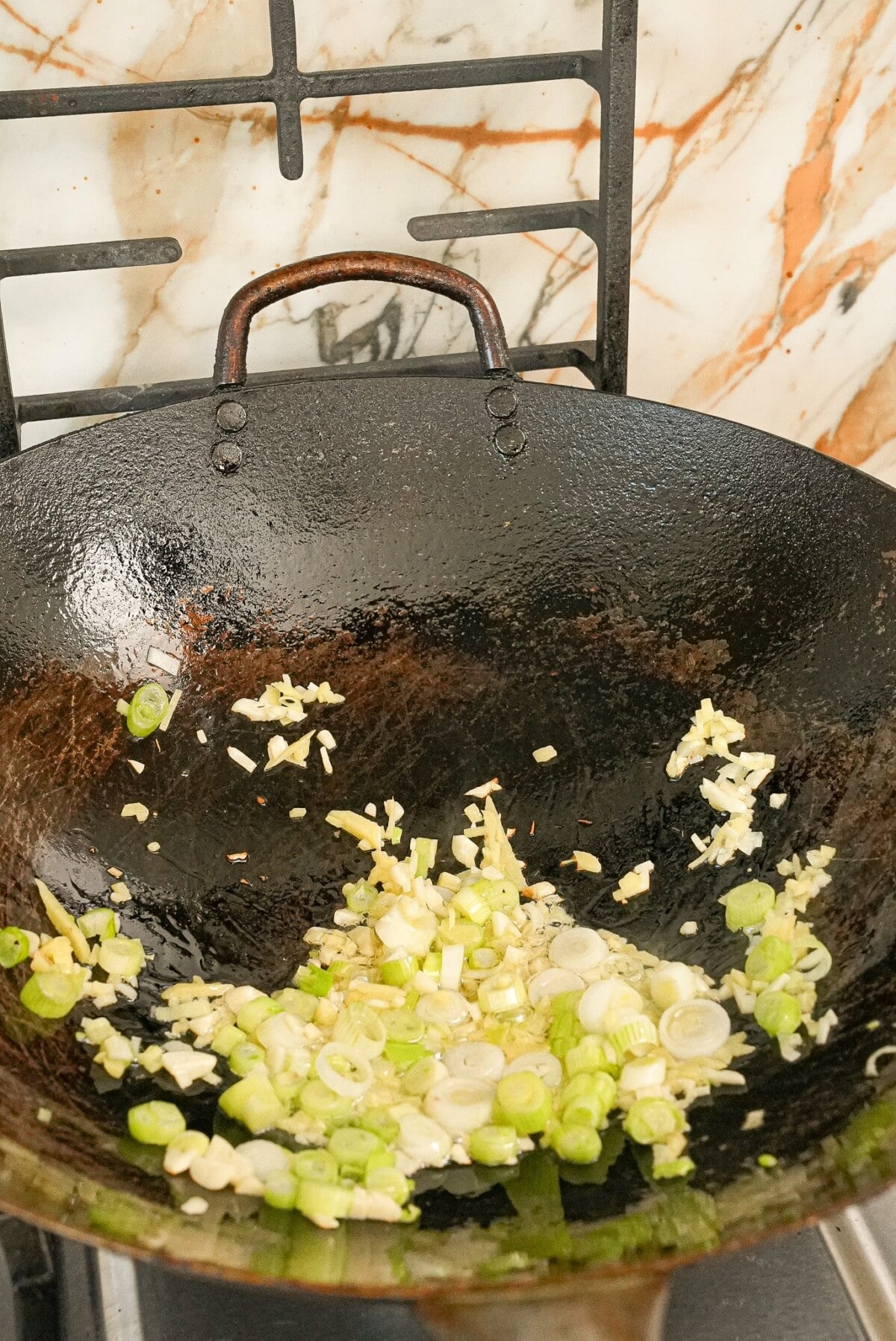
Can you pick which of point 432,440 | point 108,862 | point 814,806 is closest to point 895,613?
point 814,806

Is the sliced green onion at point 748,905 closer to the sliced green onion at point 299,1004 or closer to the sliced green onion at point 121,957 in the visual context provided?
the sliced green onion at point 299,1004

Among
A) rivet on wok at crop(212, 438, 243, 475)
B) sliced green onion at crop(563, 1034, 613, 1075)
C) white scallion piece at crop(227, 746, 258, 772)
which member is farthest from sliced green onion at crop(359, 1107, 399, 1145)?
rivet on wok at crop(212, 438, 243, 475)

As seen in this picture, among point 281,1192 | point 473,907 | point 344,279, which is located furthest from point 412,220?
point 281,1192

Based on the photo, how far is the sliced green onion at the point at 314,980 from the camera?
85 cm

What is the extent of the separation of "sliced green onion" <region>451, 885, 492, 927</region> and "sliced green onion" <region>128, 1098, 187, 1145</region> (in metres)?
0.26

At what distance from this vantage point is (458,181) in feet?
4.33

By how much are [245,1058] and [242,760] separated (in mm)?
310

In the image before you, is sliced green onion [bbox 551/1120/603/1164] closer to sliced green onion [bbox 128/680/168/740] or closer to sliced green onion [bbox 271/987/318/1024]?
sliced green onion [bbox 271/987/318/1024]

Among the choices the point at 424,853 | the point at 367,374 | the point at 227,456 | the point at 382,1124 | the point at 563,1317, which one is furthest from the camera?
the point at 367,374

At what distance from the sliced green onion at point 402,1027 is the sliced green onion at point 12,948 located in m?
0.23

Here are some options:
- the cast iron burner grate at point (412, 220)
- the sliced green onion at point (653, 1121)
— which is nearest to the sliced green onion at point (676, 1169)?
the sliced green onion at point (653, 1121)

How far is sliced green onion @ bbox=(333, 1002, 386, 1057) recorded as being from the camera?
78 centimetres

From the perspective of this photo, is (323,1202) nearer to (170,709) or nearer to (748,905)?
(748,905)

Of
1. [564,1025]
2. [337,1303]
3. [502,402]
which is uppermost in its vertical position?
[502,402]
